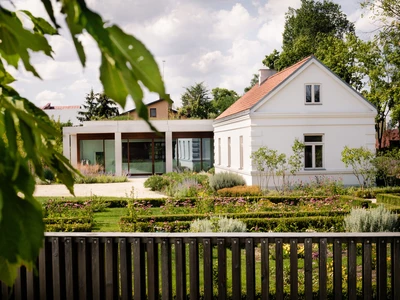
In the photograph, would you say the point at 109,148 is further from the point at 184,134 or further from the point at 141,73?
the point at 141,73

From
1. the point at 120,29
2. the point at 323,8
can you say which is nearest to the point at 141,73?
the point at 120,29

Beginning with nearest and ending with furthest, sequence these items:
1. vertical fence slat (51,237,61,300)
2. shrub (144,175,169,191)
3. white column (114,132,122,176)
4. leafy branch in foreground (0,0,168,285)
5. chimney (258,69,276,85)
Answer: leafy branch in foreground (0,0,168,285) < vertical fence slat (51,237,61,300) < shrub (144,175,169,191) < chimney (258,69,276,85) < white column (114,132,122,176)

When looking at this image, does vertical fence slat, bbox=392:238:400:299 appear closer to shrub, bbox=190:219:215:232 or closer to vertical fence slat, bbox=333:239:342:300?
vertical fence slat, bbox=333:239:342:300

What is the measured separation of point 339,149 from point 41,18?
69.2 feet

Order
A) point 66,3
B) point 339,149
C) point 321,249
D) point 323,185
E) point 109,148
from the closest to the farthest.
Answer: point 66,3
point 321,249
point 323,185
point 339,149
point 109,148

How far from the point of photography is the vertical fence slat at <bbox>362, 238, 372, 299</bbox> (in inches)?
168

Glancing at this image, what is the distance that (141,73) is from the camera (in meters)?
0.69

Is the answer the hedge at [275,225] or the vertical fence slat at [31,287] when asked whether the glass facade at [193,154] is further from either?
Answer: the vertical fence slat at [31,287]

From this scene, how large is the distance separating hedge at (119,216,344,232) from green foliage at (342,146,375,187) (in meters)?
9.48

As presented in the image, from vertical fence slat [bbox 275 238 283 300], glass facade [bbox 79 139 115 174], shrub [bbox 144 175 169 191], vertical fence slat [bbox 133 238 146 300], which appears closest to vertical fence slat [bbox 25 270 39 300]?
vertical fence slat [bbox 133 238 146 300]

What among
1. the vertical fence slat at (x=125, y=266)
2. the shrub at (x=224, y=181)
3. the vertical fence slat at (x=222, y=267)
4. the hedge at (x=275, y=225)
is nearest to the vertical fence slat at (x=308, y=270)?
the vertical fence slat at (x=222, y=267)

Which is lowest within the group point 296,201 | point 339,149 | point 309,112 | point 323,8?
point 296,201

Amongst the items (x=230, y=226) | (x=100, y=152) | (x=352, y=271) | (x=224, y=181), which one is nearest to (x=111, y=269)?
(x=352, y=271)

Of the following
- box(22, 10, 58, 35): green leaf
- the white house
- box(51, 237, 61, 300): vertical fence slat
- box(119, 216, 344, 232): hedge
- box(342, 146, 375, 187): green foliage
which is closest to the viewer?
box(22, 10, 58, 35): green leaf
